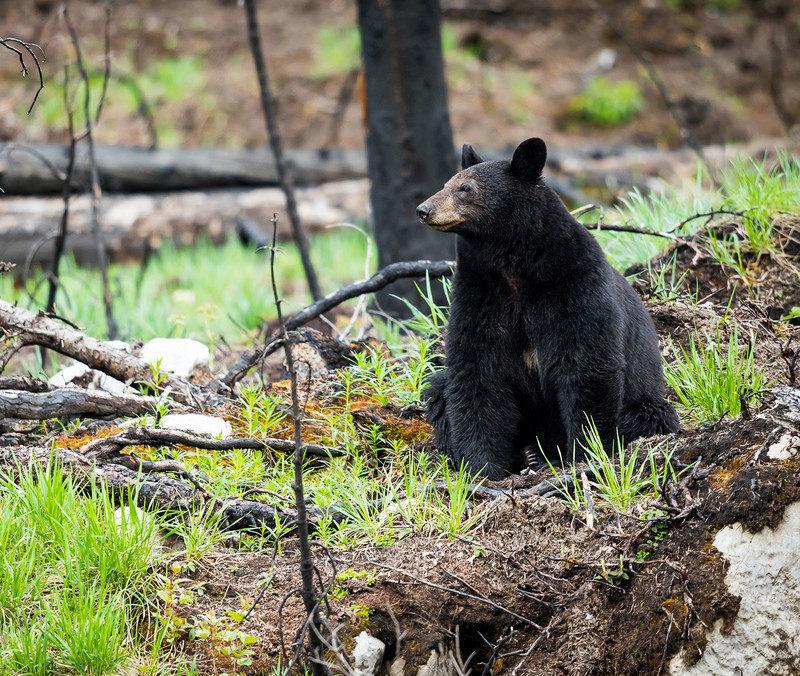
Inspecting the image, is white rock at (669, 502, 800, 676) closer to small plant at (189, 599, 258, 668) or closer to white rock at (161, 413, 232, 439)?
small plant at (189, 599, 258, 668)

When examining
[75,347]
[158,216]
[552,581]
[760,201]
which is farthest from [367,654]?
[158,216]

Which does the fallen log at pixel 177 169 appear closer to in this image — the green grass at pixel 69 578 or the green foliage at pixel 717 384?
A: the green grass at pixel 69 578

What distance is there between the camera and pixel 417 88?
560cm

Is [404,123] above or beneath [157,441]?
above

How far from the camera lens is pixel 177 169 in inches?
357

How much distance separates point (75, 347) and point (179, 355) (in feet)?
1.92

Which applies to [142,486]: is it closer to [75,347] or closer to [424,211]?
[75,347]

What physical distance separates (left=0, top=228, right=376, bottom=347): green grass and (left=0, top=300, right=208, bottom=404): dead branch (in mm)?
1263

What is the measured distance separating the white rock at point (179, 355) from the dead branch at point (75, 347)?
0.27 m

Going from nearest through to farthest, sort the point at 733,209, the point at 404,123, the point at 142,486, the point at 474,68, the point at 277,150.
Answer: the point at 142,486 < the point at 733,209 < the point at 404,123 < the point at 277,150 < the point at 474,68

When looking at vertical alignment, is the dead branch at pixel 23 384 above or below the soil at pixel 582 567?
above

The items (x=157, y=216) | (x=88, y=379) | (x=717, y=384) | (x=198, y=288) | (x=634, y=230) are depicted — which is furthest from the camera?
(x=157, y=216)

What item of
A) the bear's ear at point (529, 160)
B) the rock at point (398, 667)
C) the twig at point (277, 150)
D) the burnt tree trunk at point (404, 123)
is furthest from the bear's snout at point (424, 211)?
the twig at point (277, 150)

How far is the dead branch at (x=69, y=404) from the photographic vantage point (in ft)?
11.0
